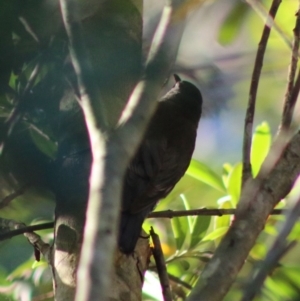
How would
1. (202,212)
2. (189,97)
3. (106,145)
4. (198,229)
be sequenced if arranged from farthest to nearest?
(189,97) → (198,229) → (202,212) → (106,145)

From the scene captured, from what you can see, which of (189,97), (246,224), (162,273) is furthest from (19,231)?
(189,97)

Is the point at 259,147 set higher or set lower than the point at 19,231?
higher

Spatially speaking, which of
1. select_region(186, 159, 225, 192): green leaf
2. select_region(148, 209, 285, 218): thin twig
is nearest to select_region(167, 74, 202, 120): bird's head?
select_region(186, 159, 225, 192): green leaf

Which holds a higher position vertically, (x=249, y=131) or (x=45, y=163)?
(x=249, y=131)

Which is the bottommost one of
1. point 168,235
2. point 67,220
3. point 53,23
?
point 168,235

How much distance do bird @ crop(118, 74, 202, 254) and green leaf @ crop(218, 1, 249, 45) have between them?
18.5 inches

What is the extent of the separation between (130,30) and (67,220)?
0.60 metres

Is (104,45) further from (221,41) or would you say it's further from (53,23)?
(221,41)

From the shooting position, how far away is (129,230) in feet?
6.52

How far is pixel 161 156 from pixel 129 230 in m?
0.73

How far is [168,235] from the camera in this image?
3217 mm

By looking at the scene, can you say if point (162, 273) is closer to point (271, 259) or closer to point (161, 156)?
point (271, 259)

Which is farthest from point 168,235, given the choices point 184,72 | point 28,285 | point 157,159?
point 184,72

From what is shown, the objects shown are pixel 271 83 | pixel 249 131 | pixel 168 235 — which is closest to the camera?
pixel 249 131
